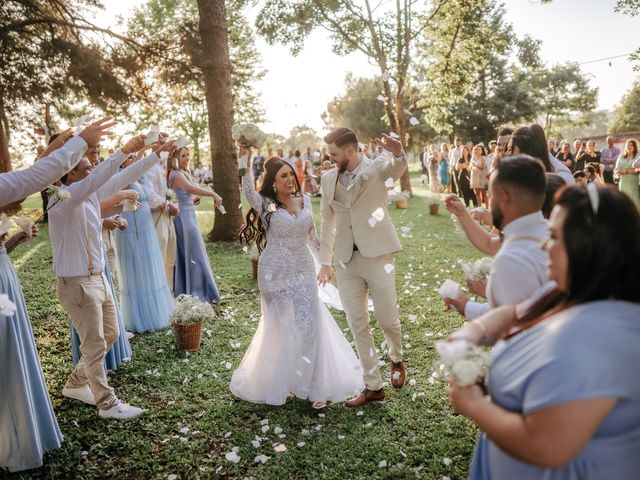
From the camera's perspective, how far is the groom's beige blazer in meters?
4.29

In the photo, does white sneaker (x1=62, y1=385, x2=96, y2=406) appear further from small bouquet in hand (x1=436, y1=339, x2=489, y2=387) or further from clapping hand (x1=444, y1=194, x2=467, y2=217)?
small bouquet in hand (x1=436, y1=339, x2=489, y2=387)

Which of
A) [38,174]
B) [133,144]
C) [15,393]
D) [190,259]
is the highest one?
[133,144]

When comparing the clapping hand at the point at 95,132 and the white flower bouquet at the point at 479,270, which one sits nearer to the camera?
the white flower bouquet at the point at 479,270

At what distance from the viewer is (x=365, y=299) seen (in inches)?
177

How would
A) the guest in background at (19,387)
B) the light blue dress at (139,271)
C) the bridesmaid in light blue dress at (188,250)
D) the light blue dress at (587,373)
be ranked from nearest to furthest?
1. the light blue dress at (587,373)
2. the guest in background at (19,387)
3. the light blue dress at (139,271)
4. the bridesmaid in light blue dress at (188,250)

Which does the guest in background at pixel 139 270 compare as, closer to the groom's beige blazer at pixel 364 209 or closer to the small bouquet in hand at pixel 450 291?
the groom's beige blazer at pixel 364 209

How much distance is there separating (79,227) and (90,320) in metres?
0.84

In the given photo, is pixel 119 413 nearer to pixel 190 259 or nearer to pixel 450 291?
pixel 450 291

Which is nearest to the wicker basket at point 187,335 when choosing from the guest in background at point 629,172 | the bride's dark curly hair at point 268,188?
the bride's dark curly hair at point 268,188

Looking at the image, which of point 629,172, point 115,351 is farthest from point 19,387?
point 629,172

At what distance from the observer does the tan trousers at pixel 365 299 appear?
4.35 metres

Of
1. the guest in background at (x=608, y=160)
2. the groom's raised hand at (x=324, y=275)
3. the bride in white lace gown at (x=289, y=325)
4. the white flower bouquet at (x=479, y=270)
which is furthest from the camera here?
the guest in background at (x=608, y=160)

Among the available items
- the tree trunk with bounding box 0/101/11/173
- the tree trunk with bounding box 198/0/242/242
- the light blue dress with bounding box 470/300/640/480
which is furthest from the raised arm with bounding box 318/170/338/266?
the tree trunk with bounding box 0/101/11/173

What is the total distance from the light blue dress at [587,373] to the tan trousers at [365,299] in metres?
2.78
